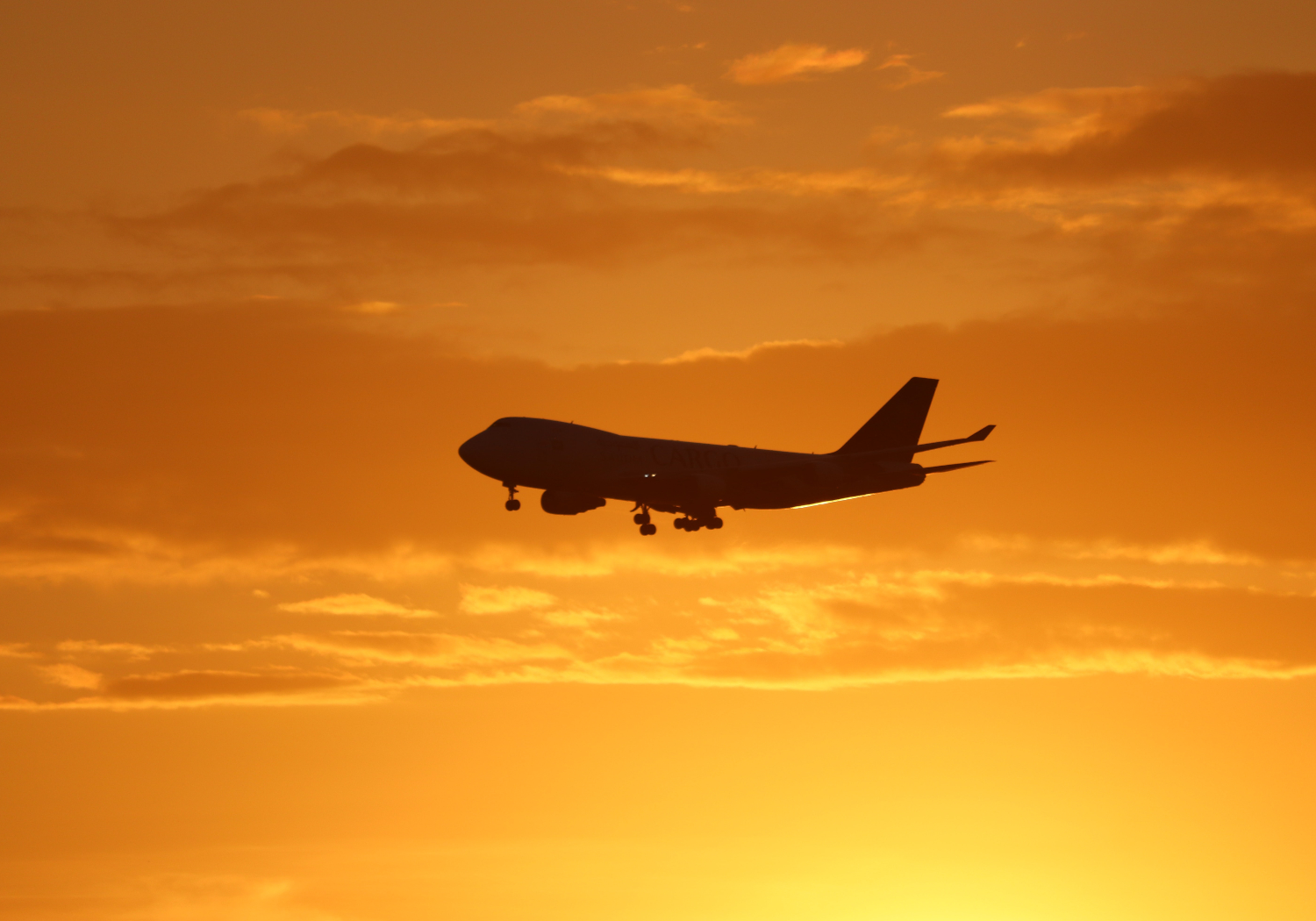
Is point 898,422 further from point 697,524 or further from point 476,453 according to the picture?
point 476,453

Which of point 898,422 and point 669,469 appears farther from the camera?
point 898,422

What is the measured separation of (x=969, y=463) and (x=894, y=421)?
14.5 meters

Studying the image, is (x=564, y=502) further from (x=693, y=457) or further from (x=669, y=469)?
(x=693, y=457)

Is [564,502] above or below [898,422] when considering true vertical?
below

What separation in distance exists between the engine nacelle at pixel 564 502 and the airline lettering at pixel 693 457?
4.88 meters

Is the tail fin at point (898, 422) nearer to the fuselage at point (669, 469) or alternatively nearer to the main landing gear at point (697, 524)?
the fuselage at point (669, 469)

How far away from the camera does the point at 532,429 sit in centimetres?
9238

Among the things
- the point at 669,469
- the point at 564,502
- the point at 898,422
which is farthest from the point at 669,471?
the point at 898,422

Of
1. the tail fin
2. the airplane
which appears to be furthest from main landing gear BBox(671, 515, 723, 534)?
the tail fin

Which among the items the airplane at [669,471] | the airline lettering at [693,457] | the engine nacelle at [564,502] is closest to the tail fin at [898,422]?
the airplane at [669,471]

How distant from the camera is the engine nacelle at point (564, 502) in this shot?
95.0m

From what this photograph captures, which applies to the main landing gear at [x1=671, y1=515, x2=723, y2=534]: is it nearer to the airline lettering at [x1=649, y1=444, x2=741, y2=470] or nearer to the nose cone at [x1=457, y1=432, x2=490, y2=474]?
the airline lettering at [x1=649, y1=444, x2=741, y2=470]

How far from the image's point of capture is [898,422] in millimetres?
110500

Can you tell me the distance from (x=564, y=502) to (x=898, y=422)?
2889 cm
